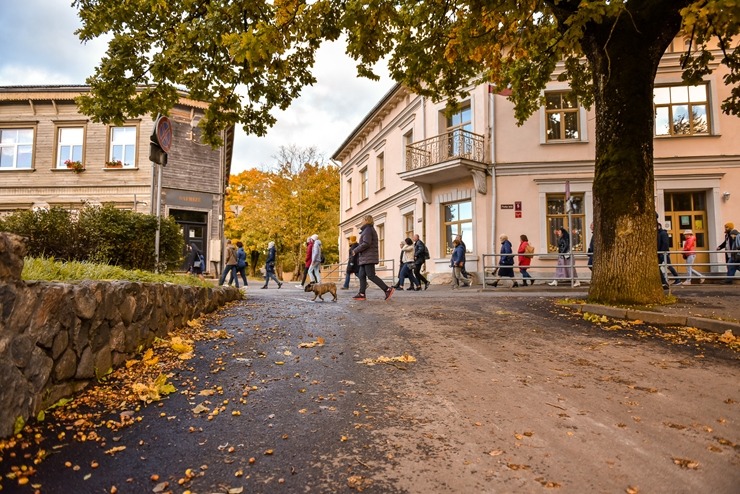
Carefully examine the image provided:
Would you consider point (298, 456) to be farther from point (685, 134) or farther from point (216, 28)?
point (685, 134)

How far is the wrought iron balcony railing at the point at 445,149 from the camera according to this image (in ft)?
57.7

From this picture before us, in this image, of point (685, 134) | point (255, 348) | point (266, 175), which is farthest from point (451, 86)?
point (266, 175)

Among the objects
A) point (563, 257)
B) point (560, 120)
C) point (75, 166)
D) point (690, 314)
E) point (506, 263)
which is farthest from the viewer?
point (75, 166)

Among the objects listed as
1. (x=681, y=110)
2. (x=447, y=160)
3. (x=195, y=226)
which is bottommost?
(x=195, y=226)

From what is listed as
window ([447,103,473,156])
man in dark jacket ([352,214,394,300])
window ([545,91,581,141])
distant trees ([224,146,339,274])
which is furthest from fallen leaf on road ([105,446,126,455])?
distant trees ([224,146,339,274])

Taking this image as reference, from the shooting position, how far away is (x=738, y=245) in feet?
45.3

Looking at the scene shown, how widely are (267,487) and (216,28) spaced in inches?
313

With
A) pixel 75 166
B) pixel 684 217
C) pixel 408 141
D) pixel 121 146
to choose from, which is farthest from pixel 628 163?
pixel 75 166

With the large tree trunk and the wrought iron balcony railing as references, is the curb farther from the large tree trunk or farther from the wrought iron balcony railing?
the wrought iron balcony railing

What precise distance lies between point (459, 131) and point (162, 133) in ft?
42.0

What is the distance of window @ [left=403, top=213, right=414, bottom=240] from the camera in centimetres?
2170

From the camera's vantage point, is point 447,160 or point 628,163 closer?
point 628,163

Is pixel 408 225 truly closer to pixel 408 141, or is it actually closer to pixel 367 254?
pixel 408 141

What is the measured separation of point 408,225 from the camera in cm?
2223
